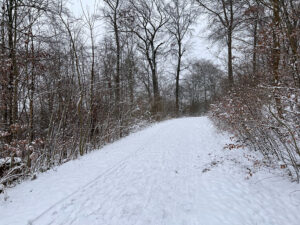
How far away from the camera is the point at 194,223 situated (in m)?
2.05

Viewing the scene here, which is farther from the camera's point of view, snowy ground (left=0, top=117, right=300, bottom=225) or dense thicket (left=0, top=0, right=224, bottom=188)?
dense thicket (left=0, top=0, right=224, bottom=188)

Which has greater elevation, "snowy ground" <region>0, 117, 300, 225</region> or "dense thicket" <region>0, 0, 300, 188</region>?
"dense thicket" <region>0, 0, 300, 188</region>

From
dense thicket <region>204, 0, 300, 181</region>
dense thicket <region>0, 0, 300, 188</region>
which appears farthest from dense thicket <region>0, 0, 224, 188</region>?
dense thicket <region>204, 0, 300, 181</region>

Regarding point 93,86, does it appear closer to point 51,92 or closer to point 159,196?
point 51,92

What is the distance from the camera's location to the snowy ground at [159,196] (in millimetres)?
2119

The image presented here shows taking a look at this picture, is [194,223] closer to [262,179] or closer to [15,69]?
[262,179]

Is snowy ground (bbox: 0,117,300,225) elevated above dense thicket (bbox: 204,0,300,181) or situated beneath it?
situated beneath

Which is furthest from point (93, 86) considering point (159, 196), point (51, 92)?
point (159, 196)

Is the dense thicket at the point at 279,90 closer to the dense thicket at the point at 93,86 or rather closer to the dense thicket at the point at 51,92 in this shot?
the dense thicket at the point at 93,86

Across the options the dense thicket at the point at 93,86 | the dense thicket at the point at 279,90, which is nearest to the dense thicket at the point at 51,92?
the dense thicket at the point at 93,86

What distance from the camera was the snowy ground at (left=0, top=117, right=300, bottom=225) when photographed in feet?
6.95

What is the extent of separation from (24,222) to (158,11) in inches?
819

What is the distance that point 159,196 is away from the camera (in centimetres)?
267

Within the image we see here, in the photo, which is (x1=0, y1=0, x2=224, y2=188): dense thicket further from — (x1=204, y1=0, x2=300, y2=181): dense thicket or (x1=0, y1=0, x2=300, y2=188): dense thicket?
(x1=204, y1=0, x2=300, y2=181): dense thicket
